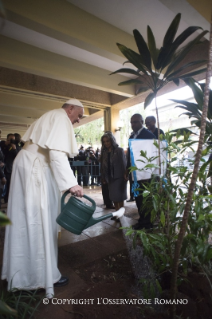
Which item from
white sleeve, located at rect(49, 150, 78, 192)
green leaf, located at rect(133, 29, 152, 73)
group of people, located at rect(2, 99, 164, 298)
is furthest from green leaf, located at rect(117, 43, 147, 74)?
white sleeve, located at rect(49, 150, 78, 192)

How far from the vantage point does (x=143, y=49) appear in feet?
5.22

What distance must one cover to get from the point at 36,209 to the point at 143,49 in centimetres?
170

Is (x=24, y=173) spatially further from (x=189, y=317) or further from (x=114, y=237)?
(x=114, y=237)

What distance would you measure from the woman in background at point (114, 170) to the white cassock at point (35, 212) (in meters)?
1.74

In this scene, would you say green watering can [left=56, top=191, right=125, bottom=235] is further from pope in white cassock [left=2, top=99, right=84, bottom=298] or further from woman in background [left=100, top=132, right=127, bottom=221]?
woman in background [left=100, top=132, right=127, bottom=221]

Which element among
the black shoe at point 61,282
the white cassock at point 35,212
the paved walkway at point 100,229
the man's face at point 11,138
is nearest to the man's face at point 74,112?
the white cassock at point 35,212

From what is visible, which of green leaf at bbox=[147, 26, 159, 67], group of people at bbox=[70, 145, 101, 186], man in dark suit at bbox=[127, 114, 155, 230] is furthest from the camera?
group of people at bbox=[70, 145, 101, 186]

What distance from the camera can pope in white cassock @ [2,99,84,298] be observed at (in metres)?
1.45

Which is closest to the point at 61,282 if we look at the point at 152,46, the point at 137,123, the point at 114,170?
the point at 114,170

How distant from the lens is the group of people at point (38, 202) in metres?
1.45

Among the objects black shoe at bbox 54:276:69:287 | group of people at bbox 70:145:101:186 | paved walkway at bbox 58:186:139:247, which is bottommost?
paved walkway at bbox 58:186:139:247

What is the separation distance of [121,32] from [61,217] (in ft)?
13.6

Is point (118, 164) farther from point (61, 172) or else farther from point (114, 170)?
point (61, 172)

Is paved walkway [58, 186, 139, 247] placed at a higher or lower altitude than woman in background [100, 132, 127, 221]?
lower
